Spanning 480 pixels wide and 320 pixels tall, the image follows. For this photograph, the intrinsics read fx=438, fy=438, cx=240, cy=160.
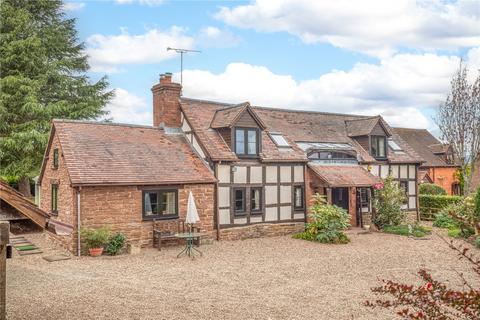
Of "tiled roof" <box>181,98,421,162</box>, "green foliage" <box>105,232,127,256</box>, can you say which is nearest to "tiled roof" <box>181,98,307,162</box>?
"tiled roof" <box>181,98,421,162</box>

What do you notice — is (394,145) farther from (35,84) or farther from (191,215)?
(35,84)

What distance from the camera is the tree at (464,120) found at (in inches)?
1281

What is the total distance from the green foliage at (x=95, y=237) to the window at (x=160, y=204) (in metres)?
1.79

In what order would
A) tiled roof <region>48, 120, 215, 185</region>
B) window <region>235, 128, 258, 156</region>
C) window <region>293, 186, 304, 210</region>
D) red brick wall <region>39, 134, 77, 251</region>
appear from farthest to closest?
window <region>293, 186, 304, 210</region> < window <region>235, 128, 258, 156</region> < tiled roof <region>48, 120, 215, 185</region> < red brick wall <region>39, 134, 77, 251</region>

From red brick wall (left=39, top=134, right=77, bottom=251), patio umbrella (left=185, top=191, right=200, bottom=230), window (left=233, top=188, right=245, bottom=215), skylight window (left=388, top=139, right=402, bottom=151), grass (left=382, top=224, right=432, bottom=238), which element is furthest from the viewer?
skylight window (left=388, top=139, right=402, bottom=151)

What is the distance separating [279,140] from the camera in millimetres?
22766

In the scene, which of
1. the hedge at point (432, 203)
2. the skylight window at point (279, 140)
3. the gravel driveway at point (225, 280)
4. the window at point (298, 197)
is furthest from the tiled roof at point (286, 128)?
the gravel driveway at point (225, 280)

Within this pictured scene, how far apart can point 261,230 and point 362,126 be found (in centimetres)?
1003

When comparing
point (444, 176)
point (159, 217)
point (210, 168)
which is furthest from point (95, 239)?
point (444, 176)

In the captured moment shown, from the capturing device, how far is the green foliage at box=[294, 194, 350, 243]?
1934 cm

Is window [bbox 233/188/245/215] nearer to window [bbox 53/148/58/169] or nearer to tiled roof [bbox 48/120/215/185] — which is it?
tiled roof [bbox 48/120/215/185]

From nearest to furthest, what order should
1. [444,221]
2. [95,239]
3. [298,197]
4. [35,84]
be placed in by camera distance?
[95,239] → [298,197] → [444,221] → [35,84]

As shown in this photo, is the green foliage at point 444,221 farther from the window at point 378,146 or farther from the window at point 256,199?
the window at point 256,199

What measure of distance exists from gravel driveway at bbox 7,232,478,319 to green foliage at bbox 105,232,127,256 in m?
0.49
